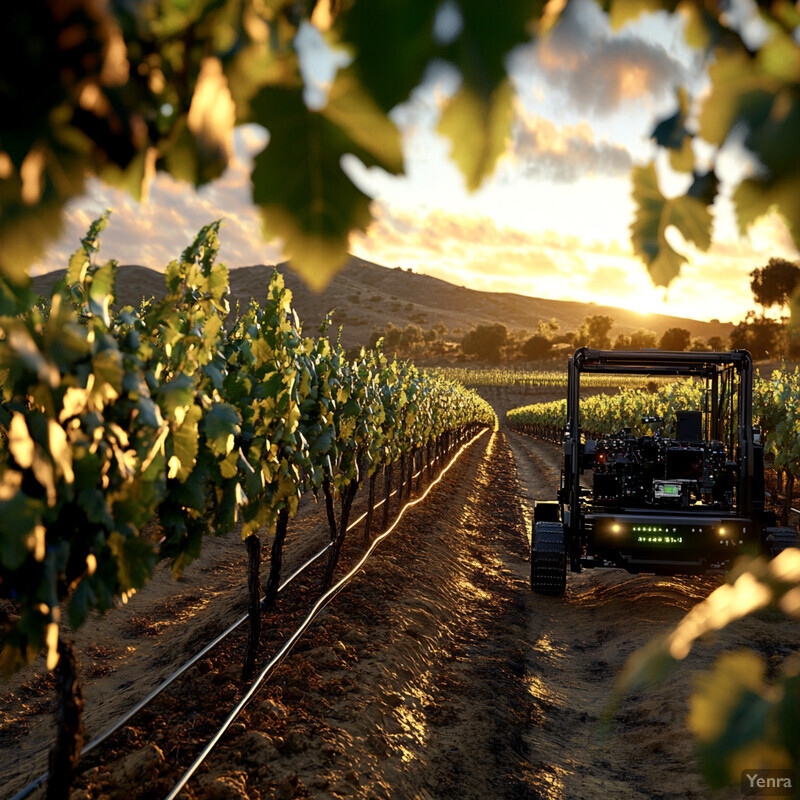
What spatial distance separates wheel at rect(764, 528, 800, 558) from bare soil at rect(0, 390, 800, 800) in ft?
3.06

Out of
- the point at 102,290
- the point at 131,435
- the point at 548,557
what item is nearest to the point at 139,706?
the point at 131,435

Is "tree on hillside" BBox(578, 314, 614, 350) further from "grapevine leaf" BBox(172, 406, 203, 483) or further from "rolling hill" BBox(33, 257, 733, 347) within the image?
"grapevine leaf" BBox(172, 406, 203, 483)

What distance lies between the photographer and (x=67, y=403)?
2529mm

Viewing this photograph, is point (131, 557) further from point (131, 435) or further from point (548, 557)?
point (548, 557)

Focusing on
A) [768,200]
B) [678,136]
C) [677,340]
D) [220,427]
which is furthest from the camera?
[677,340]

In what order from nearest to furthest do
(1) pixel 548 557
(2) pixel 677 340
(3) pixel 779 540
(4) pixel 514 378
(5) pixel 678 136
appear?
1. (5) pixel 678 136
2. (3) pixel 779 540
3. (1) pixel 548 557
4. (2) pixel 677 340
5. (4) pixel 514 378

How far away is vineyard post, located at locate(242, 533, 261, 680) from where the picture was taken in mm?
5297

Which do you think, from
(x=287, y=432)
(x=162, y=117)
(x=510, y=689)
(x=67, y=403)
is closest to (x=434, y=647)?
(x=510, y=689)

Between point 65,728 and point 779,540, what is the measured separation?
7.33 metres

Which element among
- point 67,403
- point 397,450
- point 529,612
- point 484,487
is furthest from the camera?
point 484,487

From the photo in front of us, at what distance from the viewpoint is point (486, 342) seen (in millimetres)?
101562

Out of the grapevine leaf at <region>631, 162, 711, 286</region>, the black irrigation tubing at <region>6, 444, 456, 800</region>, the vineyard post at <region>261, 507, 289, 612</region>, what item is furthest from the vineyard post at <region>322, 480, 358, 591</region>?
the grapevine leaf at <region>631, 162, 711, 286</region>

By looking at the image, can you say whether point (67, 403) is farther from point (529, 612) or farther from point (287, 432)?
point (529, 612)

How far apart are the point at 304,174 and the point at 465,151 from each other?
151 mm
